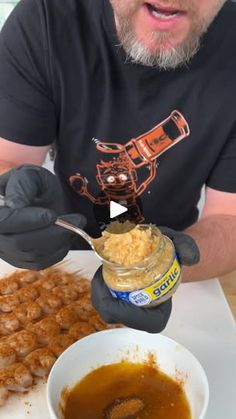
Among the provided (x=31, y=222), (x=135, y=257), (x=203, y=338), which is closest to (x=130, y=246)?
(x=135, y=257)

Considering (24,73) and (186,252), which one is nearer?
(186,252)

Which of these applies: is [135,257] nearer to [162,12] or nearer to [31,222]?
[31,222]

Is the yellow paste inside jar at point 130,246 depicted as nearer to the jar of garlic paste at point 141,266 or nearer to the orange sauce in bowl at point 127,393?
the jar of garlic paste at point 141,266

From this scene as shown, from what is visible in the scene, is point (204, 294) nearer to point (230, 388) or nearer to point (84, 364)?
point (230, 388)

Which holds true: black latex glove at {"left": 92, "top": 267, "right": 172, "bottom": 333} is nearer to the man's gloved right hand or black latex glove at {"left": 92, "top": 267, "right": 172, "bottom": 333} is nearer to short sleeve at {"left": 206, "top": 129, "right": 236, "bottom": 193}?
the man's gloved right hand

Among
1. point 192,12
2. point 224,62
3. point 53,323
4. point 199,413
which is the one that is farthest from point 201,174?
point 199,413
